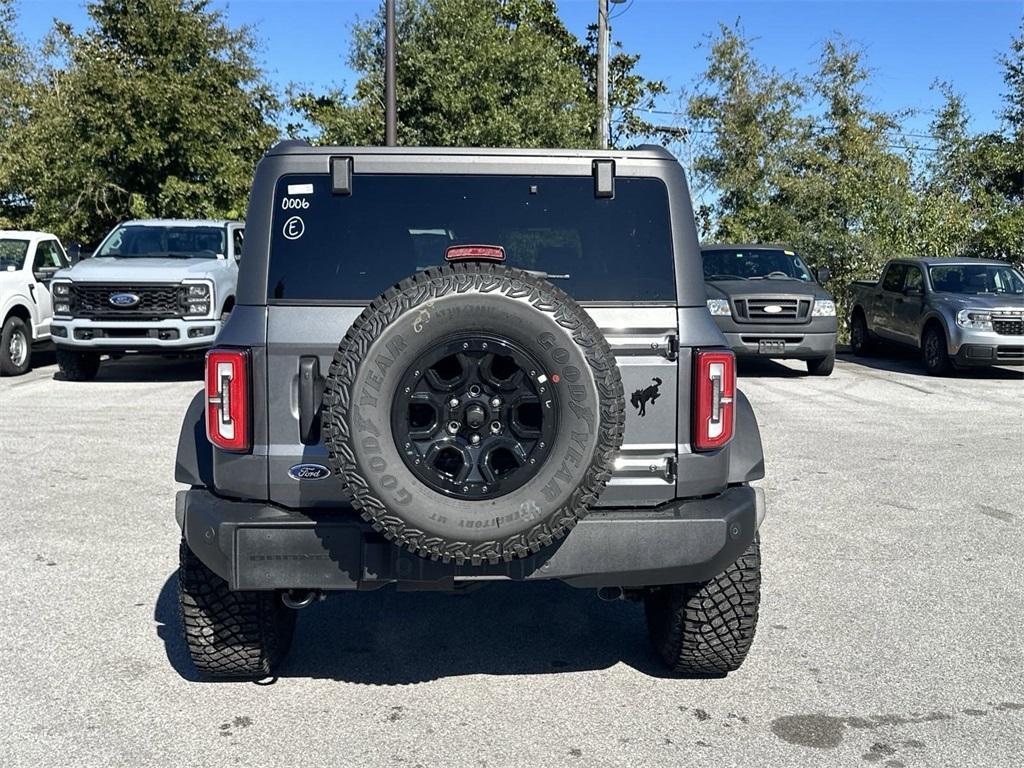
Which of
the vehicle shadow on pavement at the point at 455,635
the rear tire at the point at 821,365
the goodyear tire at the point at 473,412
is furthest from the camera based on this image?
the rear tire at the point at 821,365

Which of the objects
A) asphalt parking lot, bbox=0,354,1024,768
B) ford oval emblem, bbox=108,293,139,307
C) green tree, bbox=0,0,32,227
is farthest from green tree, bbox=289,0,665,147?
asphalt parking lot, bbox=0,354,1024,768

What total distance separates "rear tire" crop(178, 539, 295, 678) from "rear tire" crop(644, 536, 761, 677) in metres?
1.44

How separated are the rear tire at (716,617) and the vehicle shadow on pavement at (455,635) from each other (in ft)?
0.70

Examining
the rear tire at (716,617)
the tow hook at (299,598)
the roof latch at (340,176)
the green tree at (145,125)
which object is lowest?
the rear tire at (716,617)

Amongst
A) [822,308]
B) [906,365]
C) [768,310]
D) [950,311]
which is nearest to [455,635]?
[768,310]

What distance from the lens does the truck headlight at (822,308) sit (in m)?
14.3

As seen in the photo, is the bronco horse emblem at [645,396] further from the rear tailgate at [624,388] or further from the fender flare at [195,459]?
the fender flare at [195,459]

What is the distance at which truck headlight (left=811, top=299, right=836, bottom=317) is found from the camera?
14.3m

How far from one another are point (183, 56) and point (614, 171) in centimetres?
1861

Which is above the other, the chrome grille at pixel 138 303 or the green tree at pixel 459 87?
the green tree at pixel 459 87

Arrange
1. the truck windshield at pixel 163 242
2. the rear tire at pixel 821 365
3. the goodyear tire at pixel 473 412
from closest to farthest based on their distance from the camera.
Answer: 1. the goodyear tire at pixel 473 412
2. the truck windshield at pixel 163 242
3. the rear tire at pixel 821 365

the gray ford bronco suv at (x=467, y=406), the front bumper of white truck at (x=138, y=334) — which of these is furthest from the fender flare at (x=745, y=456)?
the front bumper of white truck at (x=138, y=334)

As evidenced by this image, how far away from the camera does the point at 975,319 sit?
14.4m

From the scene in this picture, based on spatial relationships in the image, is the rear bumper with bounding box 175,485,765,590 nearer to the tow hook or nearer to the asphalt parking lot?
the tow hook
